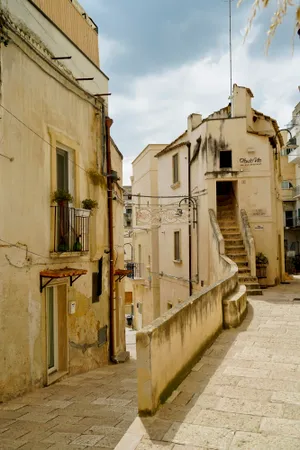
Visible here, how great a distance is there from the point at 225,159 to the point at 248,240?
12.3 ft

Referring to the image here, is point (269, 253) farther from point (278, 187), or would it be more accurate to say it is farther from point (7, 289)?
point (7, 289)

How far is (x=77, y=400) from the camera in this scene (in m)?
6.95

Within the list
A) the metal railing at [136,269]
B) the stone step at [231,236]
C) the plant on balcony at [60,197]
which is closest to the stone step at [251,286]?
the stone step at [231,236]

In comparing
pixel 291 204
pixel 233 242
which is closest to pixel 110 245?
pixel 233 242

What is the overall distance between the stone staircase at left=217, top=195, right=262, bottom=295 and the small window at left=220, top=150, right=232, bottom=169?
1913 mm

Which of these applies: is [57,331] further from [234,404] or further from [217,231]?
[217,231]

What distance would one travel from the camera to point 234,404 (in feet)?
17.3

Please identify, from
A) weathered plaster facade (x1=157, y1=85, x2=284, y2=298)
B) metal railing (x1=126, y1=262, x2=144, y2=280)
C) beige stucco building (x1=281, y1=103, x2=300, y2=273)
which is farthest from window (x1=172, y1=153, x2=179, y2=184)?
beige stucco building (x1=281, y1=103, x2=300, y2=273)

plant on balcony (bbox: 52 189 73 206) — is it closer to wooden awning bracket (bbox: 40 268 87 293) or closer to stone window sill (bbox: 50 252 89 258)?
stone window sill (bbox: 50 252 89 258)

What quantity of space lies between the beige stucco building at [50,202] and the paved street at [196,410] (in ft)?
3.26

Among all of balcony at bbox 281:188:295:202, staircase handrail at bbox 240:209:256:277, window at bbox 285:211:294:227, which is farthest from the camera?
balcony at bbox 281:188:295:202

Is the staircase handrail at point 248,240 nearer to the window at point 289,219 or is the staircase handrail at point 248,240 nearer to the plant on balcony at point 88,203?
the plant on balcony at point 88,203

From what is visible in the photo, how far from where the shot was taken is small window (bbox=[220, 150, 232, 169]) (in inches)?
722

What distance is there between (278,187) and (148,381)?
704 inches
